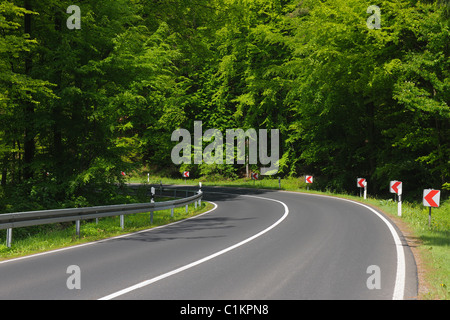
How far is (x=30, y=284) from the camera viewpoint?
6312 mm

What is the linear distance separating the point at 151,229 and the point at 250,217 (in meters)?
4.57

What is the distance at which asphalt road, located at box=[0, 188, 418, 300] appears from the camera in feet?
19.3

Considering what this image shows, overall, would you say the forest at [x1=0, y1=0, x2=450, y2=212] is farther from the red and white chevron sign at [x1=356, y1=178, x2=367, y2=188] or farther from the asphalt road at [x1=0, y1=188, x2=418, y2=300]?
the asphalt road at [x1=0, y1=188, x2=418, y2=300]

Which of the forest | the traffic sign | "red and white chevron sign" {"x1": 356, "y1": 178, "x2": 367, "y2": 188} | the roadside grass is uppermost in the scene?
the forest

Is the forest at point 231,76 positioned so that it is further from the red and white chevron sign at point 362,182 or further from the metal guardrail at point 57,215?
the metal guardrail at point 57,215

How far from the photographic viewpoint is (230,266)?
7.61m

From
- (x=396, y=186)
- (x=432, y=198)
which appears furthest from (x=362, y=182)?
(x=432, y=198)

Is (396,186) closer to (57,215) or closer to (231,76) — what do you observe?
(57,215)

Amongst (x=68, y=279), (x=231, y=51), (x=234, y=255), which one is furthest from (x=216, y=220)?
(x=231, y=51)

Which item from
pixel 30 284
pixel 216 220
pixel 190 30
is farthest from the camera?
pixel 190 30

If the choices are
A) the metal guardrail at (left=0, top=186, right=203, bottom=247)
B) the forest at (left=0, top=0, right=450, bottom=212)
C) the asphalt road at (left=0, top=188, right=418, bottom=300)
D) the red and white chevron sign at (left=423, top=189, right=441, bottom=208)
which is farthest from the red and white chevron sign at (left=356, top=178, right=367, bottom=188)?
the metal guardrail at (left=0, top=186, right=203, bottom=247)

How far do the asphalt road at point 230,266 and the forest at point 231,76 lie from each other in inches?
271

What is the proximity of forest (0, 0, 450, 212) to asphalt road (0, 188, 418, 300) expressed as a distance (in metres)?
6.87
